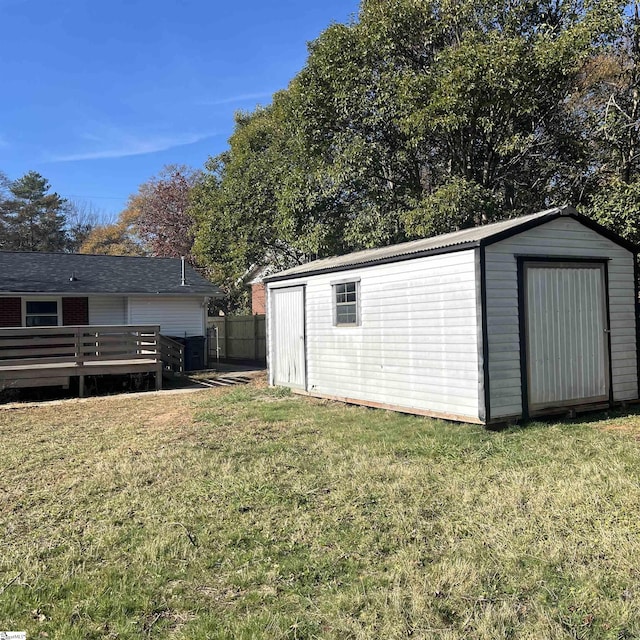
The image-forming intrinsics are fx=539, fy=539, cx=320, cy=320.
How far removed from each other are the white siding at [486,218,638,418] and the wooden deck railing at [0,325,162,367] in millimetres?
7519

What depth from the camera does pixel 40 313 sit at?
49.3ft

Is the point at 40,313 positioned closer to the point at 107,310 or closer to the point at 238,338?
the point at 107,310

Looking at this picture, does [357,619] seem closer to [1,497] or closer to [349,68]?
[1,497]

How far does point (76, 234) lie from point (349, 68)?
35626mm

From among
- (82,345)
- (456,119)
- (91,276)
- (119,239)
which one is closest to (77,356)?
(82,345)

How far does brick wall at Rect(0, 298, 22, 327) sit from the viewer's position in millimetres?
14453

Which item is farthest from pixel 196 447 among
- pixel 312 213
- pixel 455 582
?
pixel 312 213

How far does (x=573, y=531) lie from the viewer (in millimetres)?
3486

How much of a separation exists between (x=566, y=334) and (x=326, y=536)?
5.11 m

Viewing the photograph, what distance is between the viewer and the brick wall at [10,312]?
47.4 feet

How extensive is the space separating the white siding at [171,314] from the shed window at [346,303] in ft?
27.6

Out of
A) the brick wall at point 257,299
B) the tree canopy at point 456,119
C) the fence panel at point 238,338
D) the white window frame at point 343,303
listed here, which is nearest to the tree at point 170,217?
the brick wall at point 257,299

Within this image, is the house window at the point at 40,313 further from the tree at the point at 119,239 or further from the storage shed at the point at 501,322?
the tree at the point at 119,239

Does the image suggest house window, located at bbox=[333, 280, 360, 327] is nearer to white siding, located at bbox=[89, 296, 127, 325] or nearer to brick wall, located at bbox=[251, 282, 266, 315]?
white siding, located at bbox=[89, 296, 127, 325]
